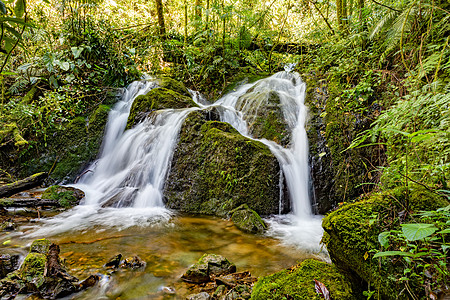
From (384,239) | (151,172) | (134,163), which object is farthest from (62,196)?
(384,239)

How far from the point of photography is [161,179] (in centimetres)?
536

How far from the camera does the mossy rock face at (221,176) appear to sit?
15.4 feet

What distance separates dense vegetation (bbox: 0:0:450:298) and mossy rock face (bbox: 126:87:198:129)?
138 cm

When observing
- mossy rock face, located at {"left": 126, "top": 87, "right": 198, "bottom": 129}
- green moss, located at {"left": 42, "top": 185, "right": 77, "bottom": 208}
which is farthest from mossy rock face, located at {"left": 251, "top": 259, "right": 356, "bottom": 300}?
mossy rock face, located at {"left": 126, "top": 87, "right": 198, "bottom": 129}

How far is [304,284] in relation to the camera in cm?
167

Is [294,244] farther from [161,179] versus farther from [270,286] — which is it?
[161,179]

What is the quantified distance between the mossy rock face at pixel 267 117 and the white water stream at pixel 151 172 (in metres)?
0.04

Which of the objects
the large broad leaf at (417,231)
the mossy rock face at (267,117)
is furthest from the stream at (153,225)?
the large broad leaf at (417,231)

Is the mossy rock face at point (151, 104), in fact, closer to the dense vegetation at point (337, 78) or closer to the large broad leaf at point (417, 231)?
the dense vegetation at point (337, 78)

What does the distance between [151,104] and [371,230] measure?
22.5 feet

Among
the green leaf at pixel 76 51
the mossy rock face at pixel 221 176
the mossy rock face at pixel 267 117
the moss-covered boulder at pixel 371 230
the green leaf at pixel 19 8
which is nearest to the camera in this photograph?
the green leaf at pixel 19 8

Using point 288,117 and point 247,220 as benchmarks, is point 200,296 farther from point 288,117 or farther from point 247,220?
point 288,117

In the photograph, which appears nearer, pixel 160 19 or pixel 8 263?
pixel 8 263

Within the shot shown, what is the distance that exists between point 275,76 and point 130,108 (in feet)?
17.5
